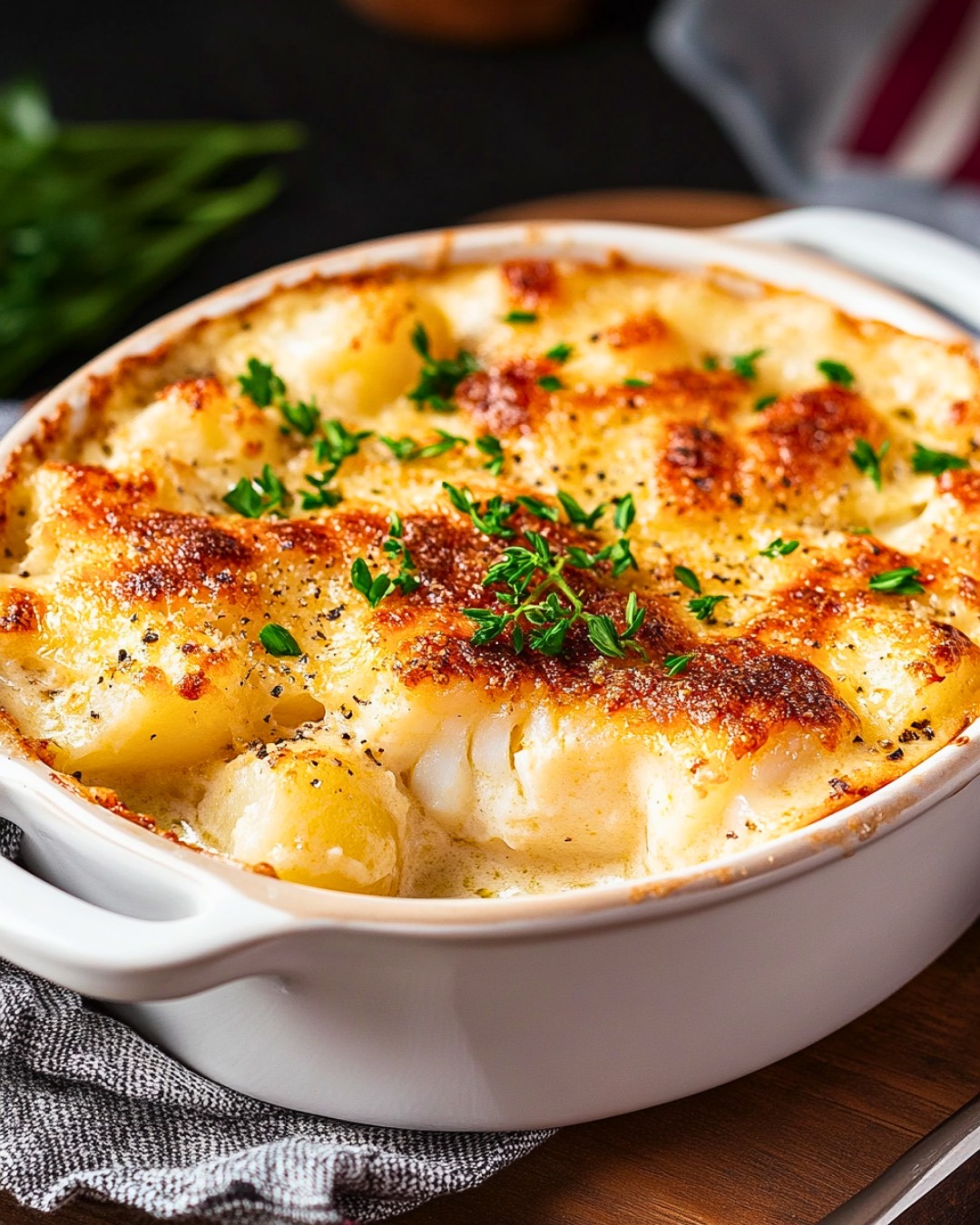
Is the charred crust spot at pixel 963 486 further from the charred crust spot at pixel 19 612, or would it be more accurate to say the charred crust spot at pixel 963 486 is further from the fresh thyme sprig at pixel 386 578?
the charred crust spot at pixel 19 612

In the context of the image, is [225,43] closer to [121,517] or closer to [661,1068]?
[121,517]

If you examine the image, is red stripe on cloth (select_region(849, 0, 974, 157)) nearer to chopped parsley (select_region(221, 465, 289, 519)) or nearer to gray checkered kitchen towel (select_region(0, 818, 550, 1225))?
chopped parsley (select_region(221, 465, 289, 519))

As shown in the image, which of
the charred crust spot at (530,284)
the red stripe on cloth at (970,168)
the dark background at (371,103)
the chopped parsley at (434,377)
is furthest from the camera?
the dark background at (371,103)

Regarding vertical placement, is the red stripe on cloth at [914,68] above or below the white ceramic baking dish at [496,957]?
above

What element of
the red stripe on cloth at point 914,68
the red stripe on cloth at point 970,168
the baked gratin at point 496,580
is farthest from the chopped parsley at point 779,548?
the red stripe on cloth at point 914,68

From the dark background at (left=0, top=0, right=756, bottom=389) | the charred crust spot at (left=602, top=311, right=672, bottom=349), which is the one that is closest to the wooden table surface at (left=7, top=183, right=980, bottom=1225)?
the charred crust spot at (left=602, top=311, right=672, bottom=349)

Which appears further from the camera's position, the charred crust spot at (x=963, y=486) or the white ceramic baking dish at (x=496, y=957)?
the charred crust spot at (x=963, y=486)

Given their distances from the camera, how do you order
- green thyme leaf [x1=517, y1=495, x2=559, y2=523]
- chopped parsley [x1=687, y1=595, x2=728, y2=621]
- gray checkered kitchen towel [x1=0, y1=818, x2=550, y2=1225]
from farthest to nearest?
1. green thyme leaf [x1=517, y1=495, x2=559, y2=523]
2. chopped parsley [x1=687, y1=595, x2=728, y2=621]
3. gray checkered kitchen towel [x1=0, y1=818, x2=550, y2=1225]

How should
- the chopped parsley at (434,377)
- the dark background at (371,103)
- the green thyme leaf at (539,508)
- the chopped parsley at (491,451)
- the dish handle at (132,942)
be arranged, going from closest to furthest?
the dish handle at (132,942)
the green thyme leaf at (539,508)
the chopped parsley at (491,451)
the chopped parsley at (434,377)
the dark background at (371,103)

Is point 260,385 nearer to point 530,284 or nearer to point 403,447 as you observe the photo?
point 403,447
